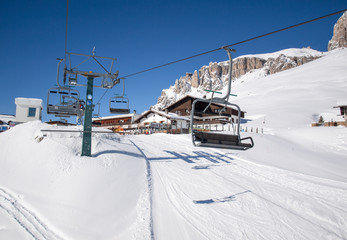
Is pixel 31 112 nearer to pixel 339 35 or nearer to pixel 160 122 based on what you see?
pixel 160 122

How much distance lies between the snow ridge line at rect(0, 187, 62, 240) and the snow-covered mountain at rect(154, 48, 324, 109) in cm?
12319

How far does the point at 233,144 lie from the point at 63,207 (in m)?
4.78

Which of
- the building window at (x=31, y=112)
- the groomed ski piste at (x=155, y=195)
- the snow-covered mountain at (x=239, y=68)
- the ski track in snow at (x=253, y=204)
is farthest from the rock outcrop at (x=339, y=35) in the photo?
the building window at (x=31, y=112)

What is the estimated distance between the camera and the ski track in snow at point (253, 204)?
4762 millimetres

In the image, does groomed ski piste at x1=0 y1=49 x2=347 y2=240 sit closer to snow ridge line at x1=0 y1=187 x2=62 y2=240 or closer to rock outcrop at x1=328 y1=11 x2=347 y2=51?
snow ridge line at x1=0 y1=187 x2=62 y2=240

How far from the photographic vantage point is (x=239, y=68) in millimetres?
164500

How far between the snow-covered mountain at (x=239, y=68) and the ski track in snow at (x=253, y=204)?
118921 mm

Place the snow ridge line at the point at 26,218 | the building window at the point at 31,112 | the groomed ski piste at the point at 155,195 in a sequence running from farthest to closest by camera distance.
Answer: the building window at the point at 31,112 → the groomed ski piste at the point at 155,195 → the snow ridge line at the point at 26,218

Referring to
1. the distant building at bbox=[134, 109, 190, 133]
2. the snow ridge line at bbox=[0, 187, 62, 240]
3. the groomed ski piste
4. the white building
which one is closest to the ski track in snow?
the groomed ski piste

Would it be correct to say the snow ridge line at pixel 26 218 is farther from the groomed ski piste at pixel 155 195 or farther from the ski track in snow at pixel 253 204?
the ski track in snow at pixel 253 204

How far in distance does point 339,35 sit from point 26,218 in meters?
182

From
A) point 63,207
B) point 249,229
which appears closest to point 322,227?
point 249,229

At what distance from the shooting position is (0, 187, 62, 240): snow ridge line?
14.0 feet

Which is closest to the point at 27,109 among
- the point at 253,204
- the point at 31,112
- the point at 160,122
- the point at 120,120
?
the point at 31,112
